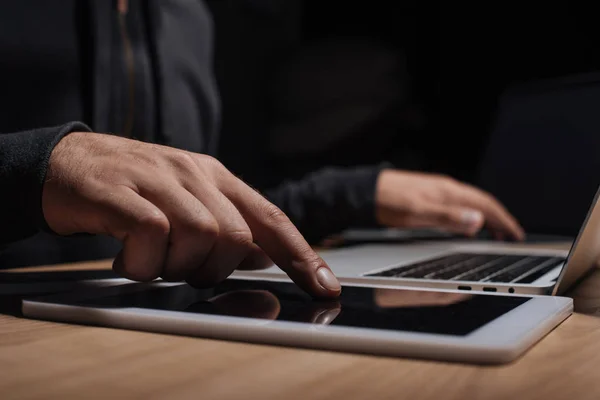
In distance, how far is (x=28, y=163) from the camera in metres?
0.46

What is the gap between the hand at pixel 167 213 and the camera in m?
0.41

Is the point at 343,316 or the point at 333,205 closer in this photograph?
the point at 343,316

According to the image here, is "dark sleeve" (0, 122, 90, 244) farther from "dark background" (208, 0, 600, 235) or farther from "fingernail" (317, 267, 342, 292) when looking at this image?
"dark background" (208, 0, 600, 235)

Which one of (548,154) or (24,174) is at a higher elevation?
(24,174)

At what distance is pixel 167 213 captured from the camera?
42 centimetres

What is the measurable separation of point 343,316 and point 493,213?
822 mm

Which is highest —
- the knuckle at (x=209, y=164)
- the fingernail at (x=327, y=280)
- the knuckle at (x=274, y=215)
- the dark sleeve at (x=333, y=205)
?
the knuckle at (x=209, y=164)

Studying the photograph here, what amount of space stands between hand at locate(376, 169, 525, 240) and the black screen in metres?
0.66

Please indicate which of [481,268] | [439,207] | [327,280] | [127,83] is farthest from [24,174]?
[439,207]

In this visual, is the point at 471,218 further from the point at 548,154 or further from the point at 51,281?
the point at 51,281

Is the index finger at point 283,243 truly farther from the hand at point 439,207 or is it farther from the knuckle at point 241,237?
the hand at point 439,207

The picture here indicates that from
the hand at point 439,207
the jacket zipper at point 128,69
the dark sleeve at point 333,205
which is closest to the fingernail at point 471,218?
the hand at point 439,207

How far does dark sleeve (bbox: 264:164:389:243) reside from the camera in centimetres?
111

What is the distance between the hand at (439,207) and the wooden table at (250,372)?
0.77 meters
